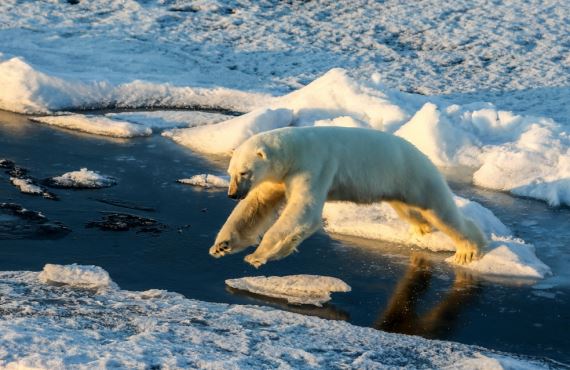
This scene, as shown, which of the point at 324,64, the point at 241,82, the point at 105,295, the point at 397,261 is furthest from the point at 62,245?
the point at 324,64

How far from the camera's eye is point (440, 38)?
17.6m

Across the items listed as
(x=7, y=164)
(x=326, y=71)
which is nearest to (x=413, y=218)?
(x=7, y=164)

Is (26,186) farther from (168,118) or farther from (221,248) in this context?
(168,118)

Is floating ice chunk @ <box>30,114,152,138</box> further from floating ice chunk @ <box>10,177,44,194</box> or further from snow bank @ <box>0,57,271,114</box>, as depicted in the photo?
floating ice chunk @ <box>10,177,44,194</box>

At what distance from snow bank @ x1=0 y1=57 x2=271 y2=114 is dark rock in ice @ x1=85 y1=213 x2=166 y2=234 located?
3.92 metres

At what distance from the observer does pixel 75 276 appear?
620 cm

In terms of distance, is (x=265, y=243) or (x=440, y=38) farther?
(x=440, y=38)

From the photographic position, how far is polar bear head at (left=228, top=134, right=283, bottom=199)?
582cm

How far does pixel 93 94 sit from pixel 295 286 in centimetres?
646

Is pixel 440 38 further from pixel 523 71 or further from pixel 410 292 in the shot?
pixel 410 292

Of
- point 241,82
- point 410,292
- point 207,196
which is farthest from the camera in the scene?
point 241,82

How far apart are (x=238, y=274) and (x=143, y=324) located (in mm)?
1310

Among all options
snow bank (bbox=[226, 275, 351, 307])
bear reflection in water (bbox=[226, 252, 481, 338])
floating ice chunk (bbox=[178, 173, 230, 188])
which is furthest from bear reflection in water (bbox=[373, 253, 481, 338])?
floating ice chunk (bbox=[178, 173, 230, 188])

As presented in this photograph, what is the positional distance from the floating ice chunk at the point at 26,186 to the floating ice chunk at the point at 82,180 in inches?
7.0
